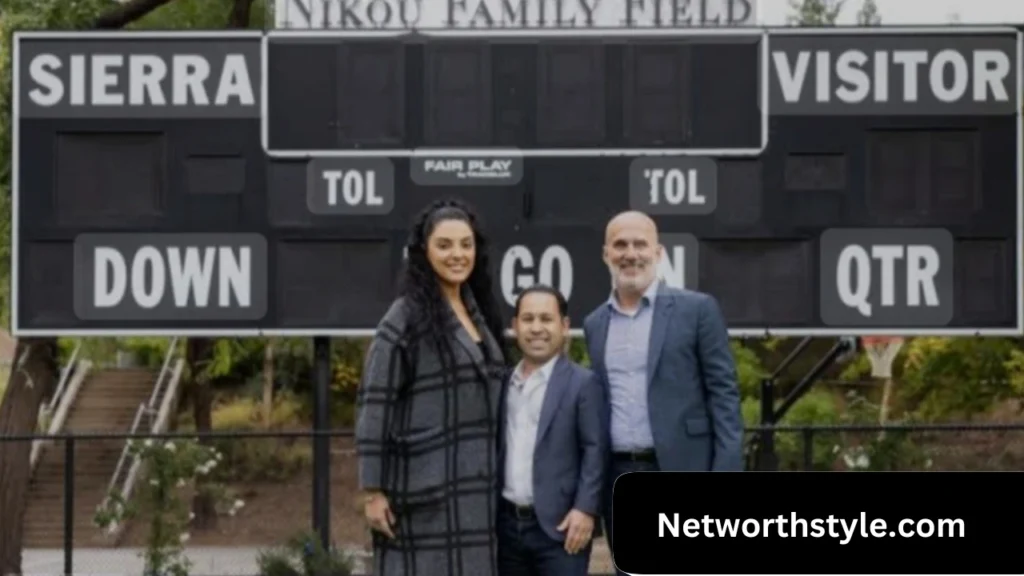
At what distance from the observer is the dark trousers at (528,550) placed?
6078 millimetres

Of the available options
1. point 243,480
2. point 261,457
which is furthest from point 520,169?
point 261,457

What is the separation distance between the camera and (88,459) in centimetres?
2733

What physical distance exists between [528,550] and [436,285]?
875 millimetres

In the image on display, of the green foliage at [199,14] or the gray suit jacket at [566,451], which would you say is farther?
the green foliage at [199,14]

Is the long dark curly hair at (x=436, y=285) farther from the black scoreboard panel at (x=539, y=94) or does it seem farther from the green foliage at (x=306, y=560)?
the green foliage at (x=306, y=560)

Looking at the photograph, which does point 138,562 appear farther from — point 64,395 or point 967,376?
point 64,395

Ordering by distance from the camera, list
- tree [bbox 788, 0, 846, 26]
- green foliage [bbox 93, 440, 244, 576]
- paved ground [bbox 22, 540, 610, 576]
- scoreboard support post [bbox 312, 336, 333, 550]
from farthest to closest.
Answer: tree [bbox 788, 0, 846, 26], paved ground [bbox 22, 540, 610, 576], green foliage [bbox 93, 440, 244, 576], scoreboard support post [bbox 312, 336, 333, 550]

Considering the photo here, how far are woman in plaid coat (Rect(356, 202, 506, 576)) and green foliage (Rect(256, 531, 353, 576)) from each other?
232 inches

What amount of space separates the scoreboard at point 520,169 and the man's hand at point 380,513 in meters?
5.05

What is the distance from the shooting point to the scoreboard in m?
11.1

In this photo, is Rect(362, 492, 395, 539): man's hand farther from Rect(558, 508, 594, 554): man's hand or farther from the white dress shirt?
Rect(558, 508, 594, 554): man's hand

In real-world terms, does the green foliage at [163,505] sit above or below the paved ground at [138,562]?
above

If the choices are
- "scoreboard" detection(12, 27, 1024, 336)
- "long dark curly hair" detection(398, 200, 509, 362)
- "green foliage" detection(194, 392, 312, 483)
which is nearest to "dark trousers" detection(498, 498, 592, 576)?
"long dark curly hair" detection(398, 200, 509, 362)

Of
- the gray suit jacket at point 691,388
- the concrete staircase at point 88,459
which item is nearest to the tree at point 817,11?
the concrete staircase at point 88,459
